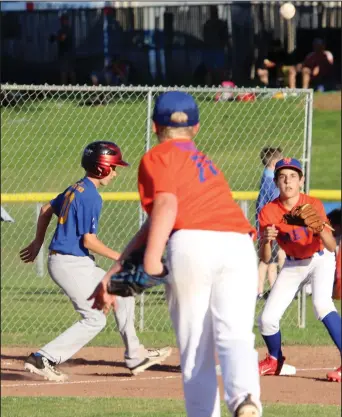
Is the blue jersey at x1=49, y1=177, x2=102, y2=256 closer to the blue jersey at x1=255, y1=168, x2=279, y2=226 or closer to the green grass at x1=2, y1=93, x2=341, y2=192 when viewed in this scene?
the blue jersey at x1=255, y1=168, x2=279, y2=226

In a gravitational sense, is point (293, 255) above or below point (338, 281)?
above

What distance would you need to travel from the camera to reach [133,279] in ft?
18.1

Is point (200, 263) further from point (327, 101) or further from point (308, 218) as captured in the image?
point (327, 101)

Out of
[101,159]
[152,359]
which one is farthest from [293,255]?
[152,359]

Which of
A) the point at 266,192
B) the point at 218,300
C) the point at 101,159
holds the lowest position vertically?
the point at 266,192

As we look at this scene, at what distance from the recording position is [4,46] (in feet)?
108

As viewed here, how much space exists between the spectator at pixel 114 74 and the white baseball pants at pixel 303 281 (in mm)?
20918

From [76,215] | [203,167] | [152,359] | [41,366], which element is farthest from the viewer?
[152,359]

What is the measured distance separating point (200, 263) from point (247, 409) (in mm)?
726

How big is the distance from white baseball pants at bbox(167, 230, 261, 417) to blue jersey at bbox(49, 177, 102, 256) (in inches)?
118

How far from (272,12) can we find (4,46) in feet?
25.6

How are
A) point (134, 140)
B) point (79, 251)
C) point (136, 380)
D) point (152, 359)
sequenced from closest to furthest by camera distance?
1. point (79, 251)
2. point (136, 380)
3. point (152, 359)
4. point (134, 140)

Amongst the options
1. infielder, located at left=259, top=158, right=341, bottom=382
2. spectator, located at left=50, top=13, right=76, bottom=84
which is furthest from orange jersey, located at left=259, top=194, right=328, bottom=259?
spectator, located at left=50, top=13, right=76, bottom=84

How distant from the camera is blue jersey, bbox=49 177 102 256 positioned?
27.9ft
